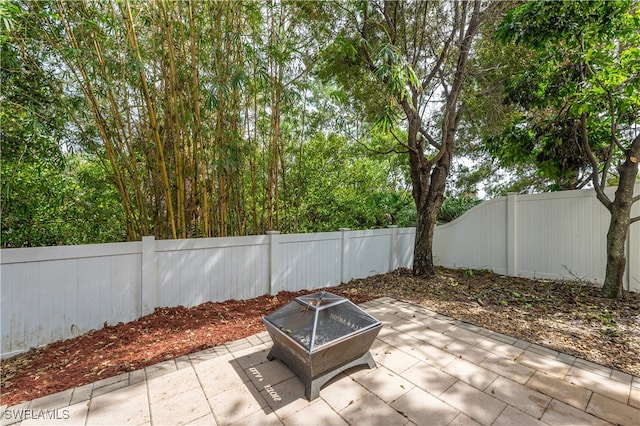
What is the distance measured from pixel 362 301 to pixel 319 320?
1.92 metres

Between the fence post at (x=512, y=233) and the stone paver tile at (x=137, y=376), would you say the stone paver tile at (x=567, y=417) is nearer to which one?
the stone paver tile at (x=137, y=376)

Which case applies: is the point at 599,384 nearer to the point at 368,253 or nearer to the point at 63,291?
the point at 368,253

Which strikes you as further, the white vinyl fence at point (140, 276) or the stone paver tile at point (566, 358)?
the white vinyl fence at point (140, 276)

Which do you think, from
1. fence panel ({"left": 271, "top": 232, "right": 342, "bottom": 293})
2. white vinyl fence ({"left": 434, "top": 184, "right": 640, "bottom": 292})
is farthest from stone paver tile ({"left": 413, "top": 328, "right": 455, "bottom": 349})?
white vinyl fence ({"left": 434, "top": 184, "right": 640, "bottom": 292})

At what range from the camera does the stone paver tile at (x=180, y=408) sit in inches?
60.4

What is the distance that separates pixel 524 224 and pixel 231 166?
4894mm

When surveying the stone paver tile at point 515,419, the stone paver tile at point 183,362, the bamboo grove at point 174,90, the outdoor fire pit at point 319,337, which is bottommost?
the stone paver tile at point 183,362

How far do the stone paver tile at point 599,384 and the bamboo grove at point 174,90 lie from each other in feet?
11.7

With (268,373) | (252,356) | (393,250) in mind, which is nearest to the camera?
(268,373)

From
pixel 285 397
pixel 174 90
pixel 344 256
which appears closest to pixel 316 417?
pixel 285 397

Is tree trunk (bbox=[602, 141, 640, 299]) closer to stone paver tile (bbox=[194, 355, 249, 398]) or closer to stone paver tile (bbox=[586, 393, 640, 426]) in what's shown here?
stone paver tile (bbox=[586, 393, 640, 426])

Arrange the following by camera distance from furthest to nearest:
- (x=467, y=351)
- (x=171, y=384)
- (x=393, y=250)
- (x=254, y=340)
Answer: (x=393, y=250) → (x=254, y=340) → (x=467, y=351) → (x=171, y=384)

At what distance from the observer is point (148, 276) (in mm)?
2830

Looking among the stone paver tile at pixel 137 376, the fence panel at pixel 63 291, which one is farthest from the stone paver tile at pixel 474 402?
the fence panel at pixel 63 291
